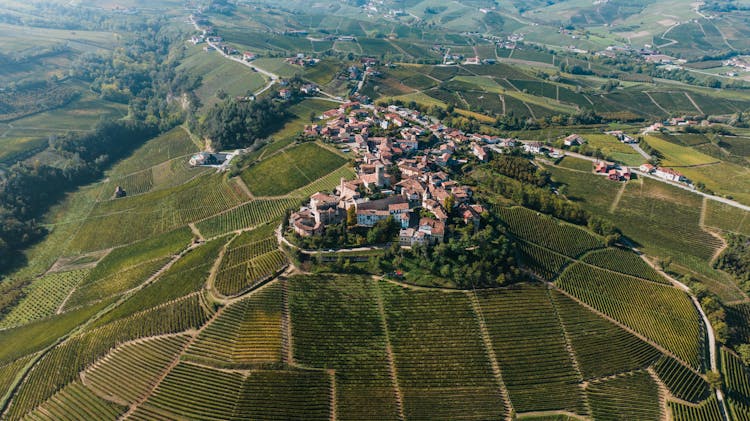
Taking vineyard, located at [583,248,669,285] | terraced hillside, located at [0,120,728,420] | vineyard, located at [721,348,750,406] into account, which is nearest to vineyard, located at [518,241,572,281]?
terraced hillside, located at [0,120,728,420]

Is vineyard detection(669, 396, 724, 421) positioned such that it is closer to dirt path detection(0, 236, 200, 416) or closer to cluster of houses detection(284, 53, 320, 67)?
dirt path detection(0, 236, 200, 416)

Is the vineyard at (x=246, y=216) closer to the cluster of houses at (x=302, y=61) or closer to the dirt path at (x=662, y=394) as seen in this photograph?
the dirt path at (x=662, y=394)

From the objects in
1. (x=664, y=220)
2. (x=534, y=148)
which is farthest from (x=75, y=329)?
(x=664, y=220)

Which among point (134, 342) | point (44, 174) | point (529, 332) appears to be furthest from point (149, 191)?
point (529, 332)

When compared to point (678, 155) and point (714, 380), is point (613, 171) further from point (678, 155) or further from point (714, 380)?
point (714, 380)

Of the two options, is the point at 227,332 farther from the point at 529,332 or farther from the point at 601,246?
the point at 601,246
